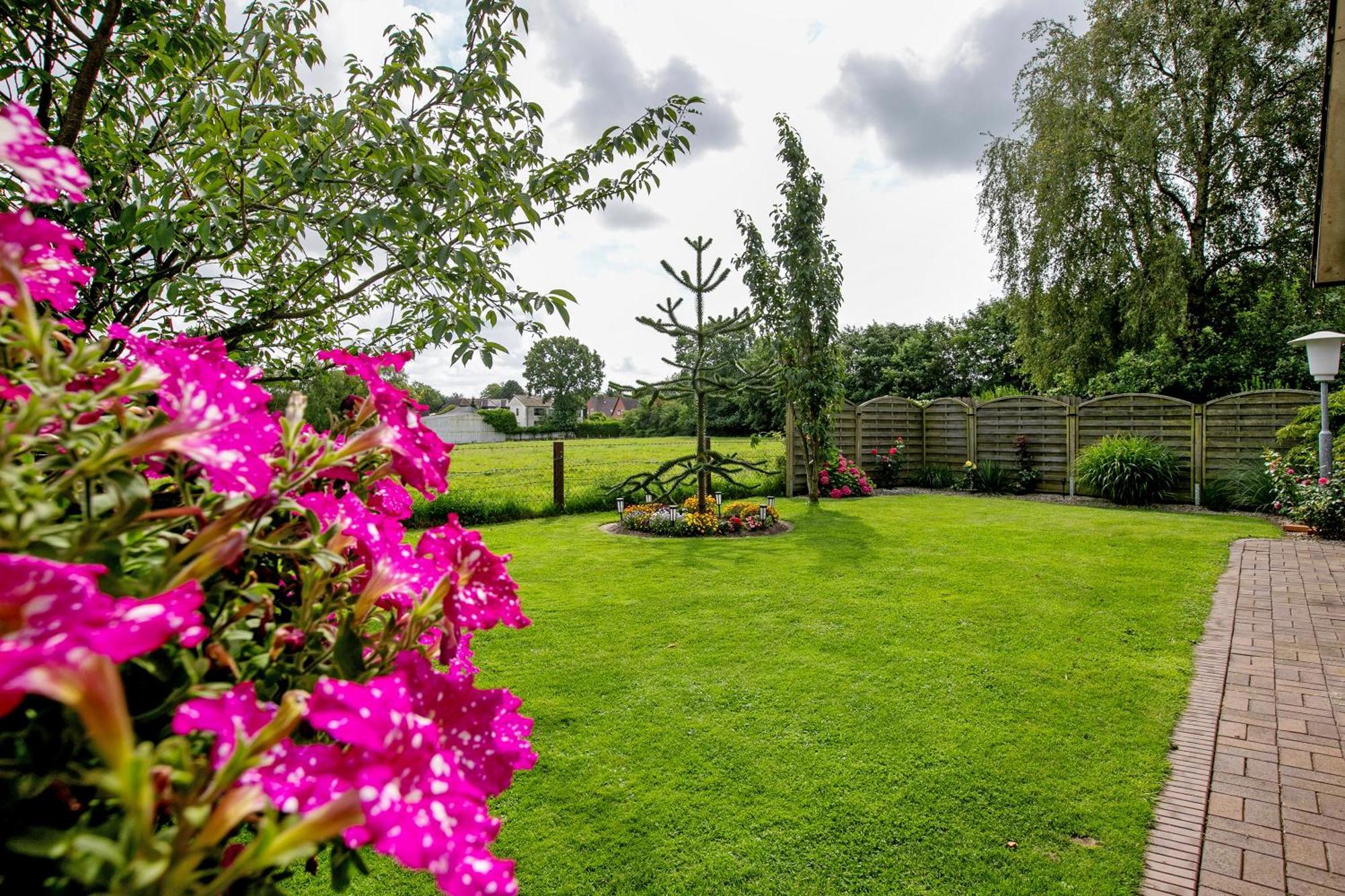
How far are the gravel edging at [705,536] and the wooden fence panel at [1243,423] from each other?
7.01 m

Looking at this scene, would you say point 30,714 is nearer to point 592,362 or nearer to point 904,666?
point 904,666

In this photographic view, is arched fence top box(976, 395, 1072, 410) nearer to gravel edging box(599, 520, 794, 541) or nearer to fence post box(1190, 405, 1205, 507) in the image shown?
fence post box(1190, 405, 1205, 507)

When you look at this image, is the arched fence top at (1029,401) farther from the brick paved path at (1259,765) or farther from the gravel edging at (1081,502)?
the brick paved path at (1259,765)

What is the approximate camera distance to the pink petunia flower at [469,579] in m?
0.67

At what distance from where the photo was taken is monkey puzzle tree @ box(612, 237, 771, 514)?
27.3 feet

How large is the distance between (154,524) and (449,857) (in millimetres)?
378

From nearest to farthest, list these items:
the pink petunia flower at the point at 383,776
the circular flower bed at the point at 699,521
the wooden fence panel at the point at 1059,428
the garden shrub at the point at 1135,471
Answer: the pink petunia flower at the point at 383,776
the circular flower bed at the point at 699,521
the wooden fence panel at the point at 1059,428
the garden shrub at the point at 1135,471

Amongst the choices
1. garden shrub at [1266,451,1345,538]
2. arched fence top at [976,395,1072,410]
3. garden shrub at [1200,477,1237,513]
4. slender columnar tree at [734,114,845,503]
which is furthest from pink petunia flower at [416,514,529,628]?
arched fence top at [976,395,1072,410]

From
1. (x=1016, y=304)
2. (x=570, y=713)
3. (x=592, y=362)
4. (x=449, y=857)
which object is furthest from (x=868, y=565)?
(x=592, y=362)

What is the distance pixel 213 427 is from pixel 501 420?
36.6m

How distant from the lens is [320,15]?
96.7 inches

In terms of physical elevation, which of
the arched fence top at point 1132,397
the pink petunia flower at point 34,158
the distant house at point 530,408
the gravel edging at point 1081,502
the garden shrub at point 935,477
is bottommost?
the gravel edging at point 1081,502

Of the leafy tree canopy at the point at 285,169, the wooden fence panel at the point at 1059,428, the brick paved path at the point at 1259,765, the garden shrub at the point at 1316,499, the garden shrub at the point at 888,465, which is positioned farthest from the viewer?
the garden shrub at the point at 888,465

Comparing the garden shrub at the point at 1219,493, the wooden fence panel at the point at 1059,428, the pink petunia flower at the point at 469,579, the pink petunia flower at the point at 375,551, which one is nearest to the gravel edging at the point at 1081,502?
the garden shrub at the point at 1219,493
